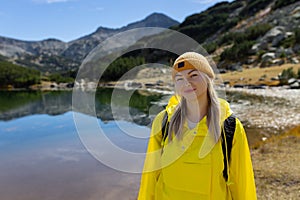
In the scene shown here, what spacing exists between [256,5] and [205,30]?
24.1m

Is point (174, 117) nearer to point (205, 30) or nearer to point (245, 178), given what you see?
point (245, 178)

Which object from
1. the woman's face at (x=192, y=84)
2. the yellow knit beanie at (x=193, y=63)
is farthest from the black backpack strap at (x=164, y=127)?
the yellow knit beanie at (x=193, y=63)

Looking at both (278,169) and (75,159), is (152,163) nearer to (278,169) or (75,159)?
(278,169)

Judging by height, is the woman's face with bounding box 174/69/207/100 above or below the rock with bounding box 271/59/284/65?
below

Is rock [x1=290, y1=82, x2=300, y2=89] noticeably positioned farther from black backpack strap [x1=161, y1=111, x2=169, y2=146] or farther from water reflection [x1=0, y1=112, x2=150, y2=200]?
black backpack strap [x1=161, y1=111, x2=169, y2=146]

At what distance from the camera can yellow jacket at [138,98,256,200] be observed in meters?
2.22

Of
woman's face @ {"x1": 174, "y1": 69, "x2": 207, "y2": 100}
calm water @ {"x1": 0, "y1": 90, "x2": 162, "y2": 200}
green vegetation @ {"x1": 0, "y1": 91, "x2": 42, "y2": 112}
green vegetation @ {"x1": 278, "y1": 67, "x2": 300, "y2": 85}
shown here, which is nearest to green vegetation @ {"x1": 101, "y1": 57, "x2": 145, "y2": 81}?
calm water @ {"x1": 0, "y1": 90, "x2": 162, "y2": 200}

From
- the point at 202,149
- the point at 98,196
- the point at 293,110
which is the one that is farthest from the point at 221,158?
the point at 293,110

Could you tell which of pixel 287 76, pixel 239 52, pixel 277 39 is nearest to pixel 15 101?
pixel 287 76

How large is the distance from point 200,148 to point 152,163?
19.1 inches

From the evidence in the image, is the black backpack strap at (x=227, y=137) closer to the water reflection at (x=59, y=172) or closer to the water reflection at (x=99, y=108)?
the water reflection at (x=99, y=108)

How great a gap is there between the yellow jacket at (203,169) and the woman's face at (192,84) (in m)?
0.22

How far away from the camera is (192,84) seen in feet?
7.44

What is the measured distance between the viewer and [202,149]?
2.25m
